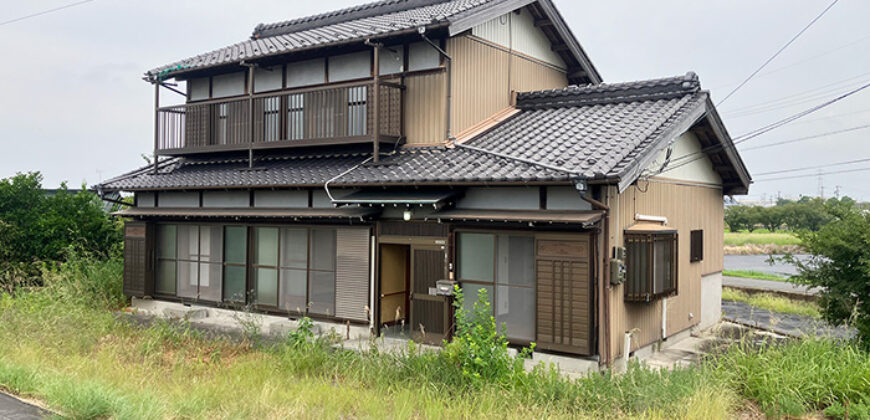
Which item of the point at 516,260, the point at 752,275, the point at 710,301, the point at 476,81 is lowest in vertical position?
the point at 752,275

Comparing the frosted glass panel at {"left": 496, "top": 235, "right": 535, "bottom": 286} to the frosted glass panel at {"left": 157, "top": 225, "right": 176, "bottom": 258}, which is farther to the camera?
the frosted glass panel at {"left": 157, "top": 225, "right": 176, "bottom": 258}

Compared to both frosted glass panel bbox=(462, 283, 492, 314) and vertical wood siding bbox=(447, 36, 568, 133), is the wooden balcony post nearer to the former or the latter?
vertical wood siding bbox=(447, 36, 568, 133)

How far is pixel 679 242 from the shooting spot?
11.1 meters

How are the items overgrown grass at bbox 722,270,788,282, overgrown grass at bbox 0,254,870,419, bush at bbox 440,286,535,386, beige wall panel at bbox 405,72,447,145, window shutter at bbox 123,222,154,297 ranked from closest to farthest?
overgrown grass at bbox 0,254,870,419
bush at bbox 440,286,535,386
beige wall panel at bbox 405,72,447,145
window shutter at bbox 123,222,154,297
overgrown grass at bbox 722,270,788,282

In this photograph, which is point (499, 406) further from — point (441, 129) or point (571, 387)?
point (441, 129)

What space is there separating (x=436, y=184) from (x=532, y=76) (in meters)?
5.06

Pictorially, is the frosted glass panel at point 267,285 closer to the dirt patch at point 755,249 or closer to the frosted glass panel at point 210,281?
the frosted glass panel at point 210,281

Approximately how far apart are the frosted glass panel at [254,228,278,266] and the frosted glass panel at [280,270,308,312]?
443 mm

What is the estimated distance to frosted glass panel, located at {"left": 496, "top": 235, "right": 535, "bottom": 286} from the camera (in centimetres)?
915

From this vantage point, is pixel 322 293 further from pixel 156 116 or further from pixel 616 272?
pixel 156 116

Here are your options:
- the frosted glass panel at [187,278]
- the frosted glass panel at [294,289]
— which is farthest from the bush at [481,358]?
the frosted glass panel at [187,278]

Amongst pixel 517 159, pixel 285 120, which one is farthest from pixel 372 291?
pixel 285 120

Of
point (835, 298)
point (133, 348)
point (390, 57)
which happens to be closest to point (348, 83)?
point (390, 57)

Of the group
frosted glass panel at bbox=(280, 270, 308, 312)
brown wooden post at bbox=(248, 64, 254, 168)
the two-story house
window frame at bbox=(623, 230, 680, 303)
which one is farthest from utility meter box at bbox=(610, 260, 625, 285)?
brown wooden post at bbox=(248, 64, 254, 168)
